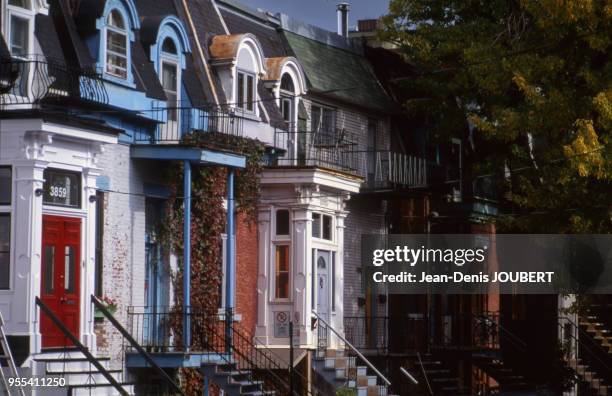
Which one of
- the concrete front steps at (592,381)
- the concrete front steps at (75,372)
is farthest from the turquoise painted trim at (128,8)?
the concrete front steps at (592,381)

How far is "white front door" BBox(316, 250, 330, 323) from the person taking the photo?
37.1m

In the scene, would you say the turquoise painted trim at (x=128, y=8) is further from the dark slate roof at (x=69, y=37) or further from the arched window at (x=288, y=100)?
the arched window at (x=288, y=100)

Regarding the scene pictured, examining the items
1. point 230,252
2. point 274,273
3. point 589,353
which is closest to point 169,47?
point 230,252

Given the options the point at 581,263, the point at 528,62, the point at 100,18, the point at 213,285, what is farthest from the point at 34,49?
the point at 581,263

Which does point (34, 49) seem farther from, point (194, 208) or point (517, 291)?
point (517, 291)

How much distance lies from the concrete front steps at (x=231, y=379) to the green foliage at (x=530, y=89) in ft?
31.1

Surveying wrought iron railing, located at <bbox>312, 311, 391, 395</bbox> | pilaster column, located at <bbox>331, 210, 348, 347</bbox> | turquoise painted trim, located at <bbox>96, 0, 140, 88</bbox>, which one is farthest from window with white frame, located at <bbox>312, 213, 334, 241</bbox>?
turquoise painted trim, located at <bbox>96, 0, 140, 88</bbox>

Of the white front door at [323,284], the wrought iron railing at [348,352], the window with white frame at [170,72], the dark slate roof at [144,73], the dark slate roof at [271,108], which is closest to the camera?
the dark slate roof at [144,73]

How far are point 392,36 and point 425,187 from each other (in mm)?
4244

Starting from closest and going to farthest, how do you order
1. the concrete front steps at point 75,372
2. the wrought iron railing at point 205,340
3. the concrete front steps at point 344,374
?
the concrete front steps at point 75,372, the wrought iron railing at point 205,340, the concrete front steps at point 344,374

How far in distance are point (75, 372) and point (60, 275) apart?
69.7 inches

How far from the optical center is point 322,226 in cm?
3691

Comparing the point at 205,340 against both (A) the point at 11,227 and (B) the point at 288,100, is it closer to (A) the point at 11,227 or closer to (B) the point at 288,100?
(A) the point at 11,227

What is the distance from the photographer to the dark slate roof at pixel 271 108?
1412 inches
